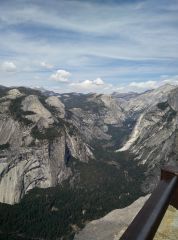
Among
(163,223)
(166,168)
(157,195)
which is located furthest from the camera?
(166,168)

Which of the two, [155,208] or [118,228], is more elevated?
[155,208]

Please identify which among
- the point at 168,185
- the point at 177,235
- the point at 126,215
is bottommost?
the point at 126,215

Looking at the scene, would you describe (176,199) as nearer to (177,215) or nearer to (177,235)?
(177,215)

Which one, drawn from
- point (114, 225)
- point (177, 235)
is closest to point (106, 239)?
point (114, 225)

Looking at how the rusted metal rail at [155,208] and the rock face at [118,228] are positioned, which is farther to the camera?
the rock face at [118,228]

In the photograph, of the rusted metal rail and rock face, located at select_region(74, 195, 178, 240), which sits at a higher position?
the rusted metal rail

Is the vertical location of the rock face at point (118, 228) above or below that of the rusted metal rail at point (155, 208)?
below

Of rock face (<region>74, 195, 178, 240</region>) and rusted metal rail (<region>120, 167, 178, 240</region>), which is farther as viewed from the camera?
rock face (<region>74, 195, 178, 240</region>)

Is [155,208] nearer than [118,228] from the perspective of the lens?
Yes
